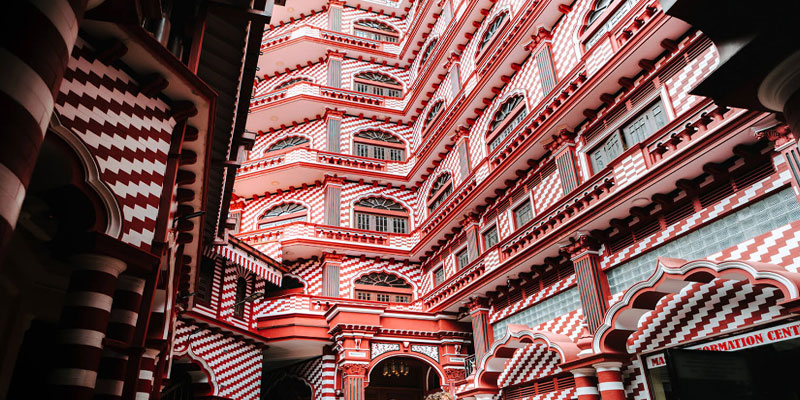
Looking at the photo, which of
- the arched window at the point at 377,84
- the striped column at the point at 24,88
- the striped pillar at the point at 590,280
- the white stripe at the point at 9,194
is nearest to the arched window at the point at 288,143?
the arched window at the point at 377,84

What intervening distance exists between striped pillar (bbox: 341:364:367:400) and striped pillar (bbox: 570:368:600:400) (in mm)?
8467

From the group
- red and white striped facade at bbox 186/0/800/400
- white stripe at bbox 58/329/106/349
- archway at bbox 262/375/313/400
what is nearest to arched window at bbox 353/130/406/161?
red and white striped facade at bbox 186/0/800/400

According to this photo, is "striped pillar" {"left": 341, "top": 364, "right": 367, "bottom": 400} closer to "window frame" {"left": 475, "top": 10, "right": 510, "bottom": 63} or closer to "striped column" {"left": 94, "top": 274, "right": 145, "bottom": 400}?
"striped column" {"left": 94, "top": 274, "right": 145, "bottom": 400}

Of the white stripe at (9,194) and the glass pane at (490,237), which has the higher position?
the glass pane at (490,237)

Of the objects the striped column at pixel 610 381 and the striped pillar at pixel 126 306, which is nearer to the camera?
the striped pillar at pixel 126 306

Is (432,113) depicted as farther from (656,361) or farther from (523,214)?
(656,361)

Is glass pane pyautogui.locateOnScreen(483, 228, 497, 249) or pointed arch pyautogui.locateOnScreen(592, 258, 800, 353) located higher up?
glass pane pyautogui.locateOnScreen(483, 228, 497, 249)

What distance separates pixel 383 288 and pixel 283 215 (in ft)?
21.6

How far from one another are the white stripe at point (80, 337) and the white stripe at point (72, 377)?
29cm

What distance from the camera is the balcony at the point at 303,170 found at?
25.6 meters

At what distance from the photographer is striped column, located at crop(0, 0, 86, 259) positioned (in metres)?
2.47

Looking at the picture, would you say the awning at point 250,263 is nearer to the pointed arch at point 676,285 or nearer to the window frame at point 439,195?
the window frame at point 439,195

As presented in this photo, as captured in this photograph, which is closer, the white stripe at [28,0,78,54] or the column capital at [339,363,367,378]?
the white stripe at [28,0,78,54]

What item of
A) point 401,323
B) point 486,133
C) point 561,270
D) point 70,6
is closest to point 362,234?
point 401,323
